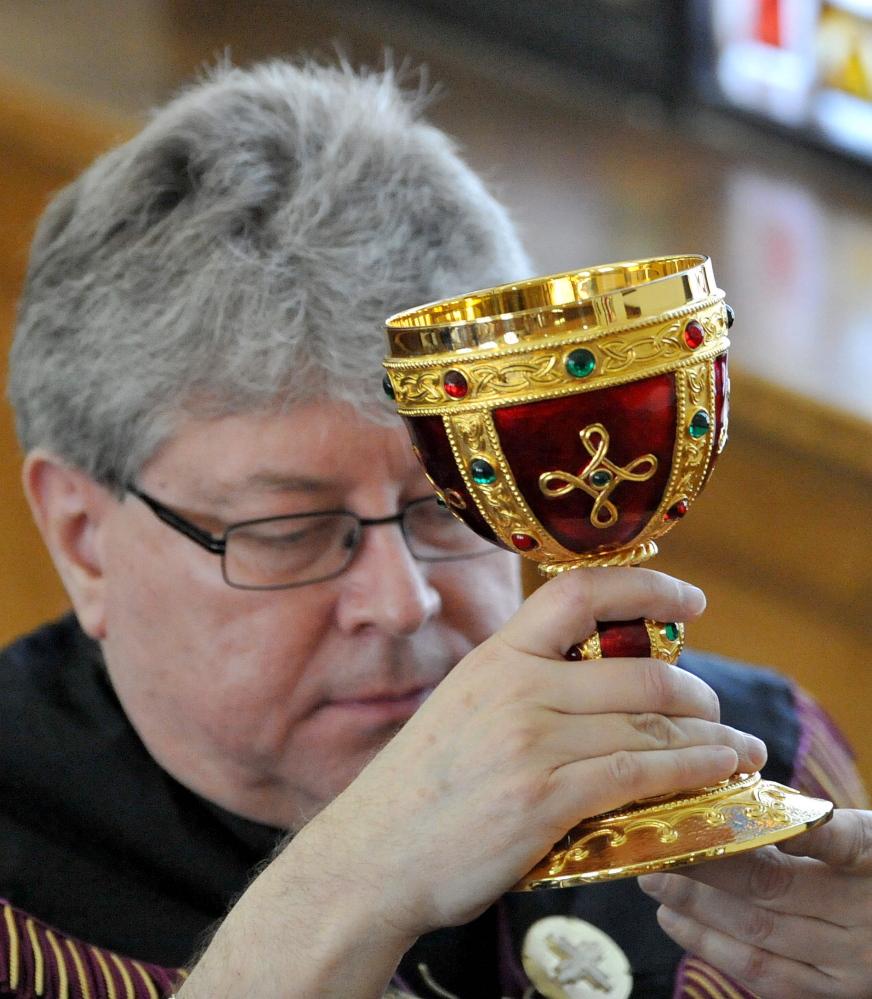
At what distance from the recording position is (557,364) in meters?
0.66

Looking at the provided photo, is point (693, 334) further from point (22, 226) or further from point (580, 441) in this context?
point (22, 226)

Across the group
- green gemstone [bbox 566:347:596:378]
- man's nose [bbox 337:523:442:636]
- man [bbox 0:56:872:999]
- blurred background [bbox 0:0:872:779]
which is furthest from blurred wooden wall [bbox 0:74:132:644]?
green gemstone [bbox 566:347:596:378]

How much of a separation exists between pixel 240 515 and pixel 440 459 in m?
0.35

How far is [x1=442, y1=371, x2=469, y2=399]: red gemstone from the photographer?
680mm

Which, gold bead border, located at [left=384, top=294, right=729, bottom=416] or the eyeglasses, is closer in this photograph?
gold bead border, located at [left=384, top=294, right=729, bottom=416]

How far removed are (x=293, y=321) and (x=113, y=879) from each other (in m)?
0.47

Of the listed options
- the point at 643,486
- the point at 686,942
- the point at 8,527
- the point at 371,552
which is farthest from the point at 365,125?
the point at 8,527

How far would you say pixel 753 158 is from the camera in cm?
256

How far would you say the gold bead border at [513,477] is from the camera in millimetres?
690

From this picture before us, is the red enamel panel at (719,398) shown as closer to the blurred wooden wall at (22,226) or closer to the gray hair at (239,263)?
the gray hair at (239,263)

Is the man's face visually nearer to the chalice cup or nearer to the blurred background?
the chalice cup

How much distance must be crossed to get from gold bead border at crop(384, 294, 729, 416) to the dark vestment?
1.87ft

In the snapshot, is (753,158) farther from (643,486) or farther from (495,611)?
(643,486)

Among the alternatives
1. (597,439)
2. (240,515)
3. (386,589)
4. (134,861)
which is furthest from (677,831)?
(134,861)
